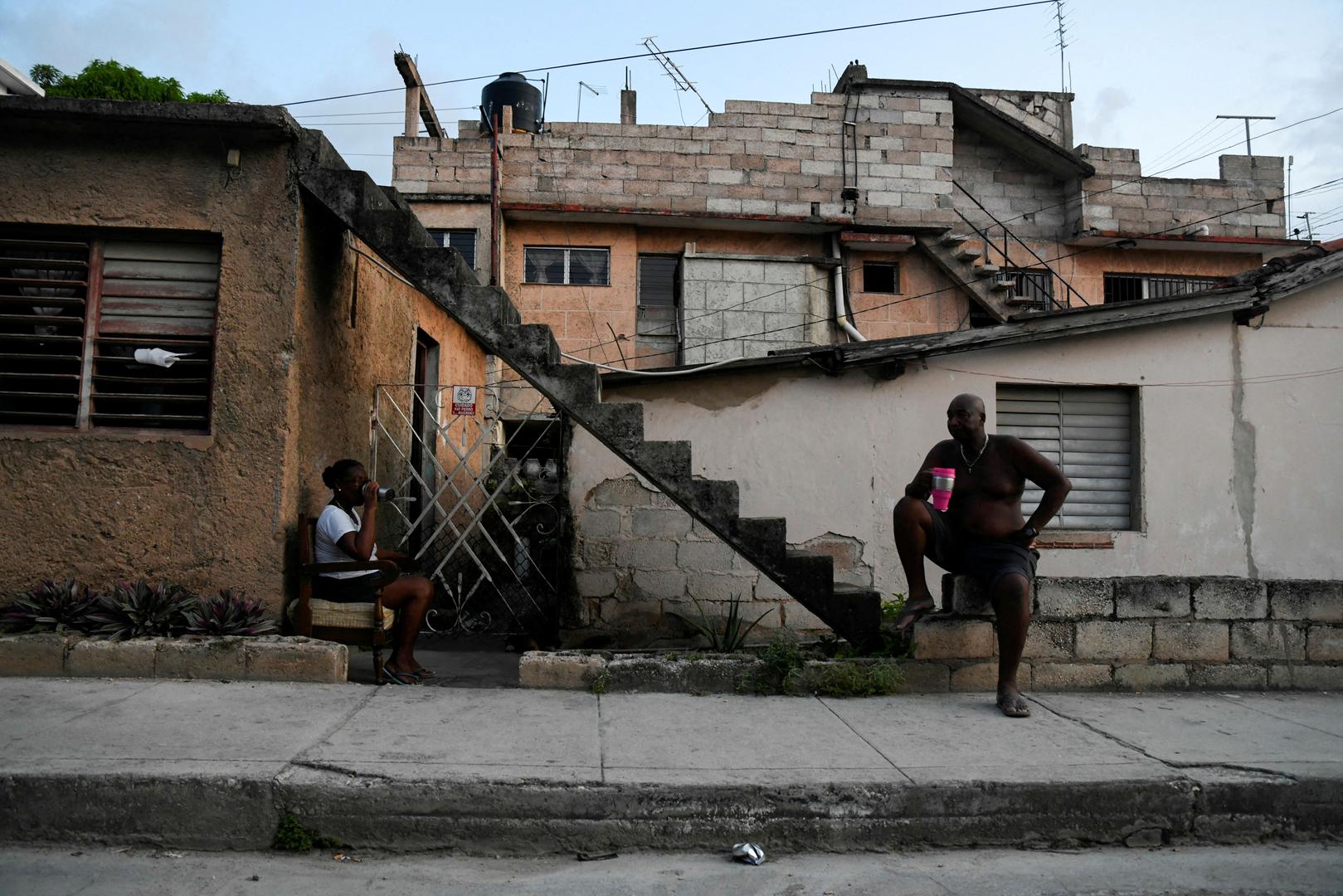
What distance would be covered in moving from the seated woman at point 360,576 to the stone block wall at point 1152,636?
3.02 meters

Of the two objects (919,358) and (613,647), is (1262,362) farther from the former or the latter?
(613,647)

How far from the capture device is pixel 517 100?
51.4ft

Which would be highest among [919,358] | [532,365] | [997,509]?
[919,358]

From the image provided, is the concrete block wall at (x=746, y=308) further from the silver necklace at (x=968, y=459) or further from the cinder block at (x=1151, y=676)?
the cinder block at (x=1151, y=676)

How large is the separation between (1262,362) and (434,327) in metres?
8.19

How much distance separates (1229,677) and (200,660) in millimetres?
6182

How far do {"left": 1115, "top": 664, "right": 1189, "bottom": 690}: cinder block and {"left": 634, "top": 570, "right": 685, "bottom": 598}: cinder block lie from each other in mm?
3403

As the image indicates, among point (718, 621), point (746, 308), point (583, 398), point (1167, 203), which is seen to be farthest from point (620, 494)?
point (1167, 203)

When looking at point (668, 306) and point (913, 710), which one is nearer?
point (913, 710)

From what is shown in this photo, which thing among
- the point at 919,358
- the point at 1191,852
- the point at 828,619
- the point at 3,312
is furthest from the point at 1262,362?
the point at 3,312

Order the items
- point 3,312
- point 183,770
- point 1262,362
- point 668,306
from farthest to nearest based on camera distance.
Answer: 1. point 668,306
2. point 1262,362
3. point 3,312
4. point 183,770

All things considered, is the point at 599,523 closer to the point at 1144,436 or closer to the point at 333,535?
the point at 333,535

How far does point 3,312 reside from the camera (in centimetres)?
608

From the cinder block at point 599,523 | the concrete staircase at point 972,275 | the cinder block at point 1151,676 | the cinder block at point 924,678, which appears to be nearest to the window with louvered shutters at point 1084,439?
the cinder block at point 1151,676
